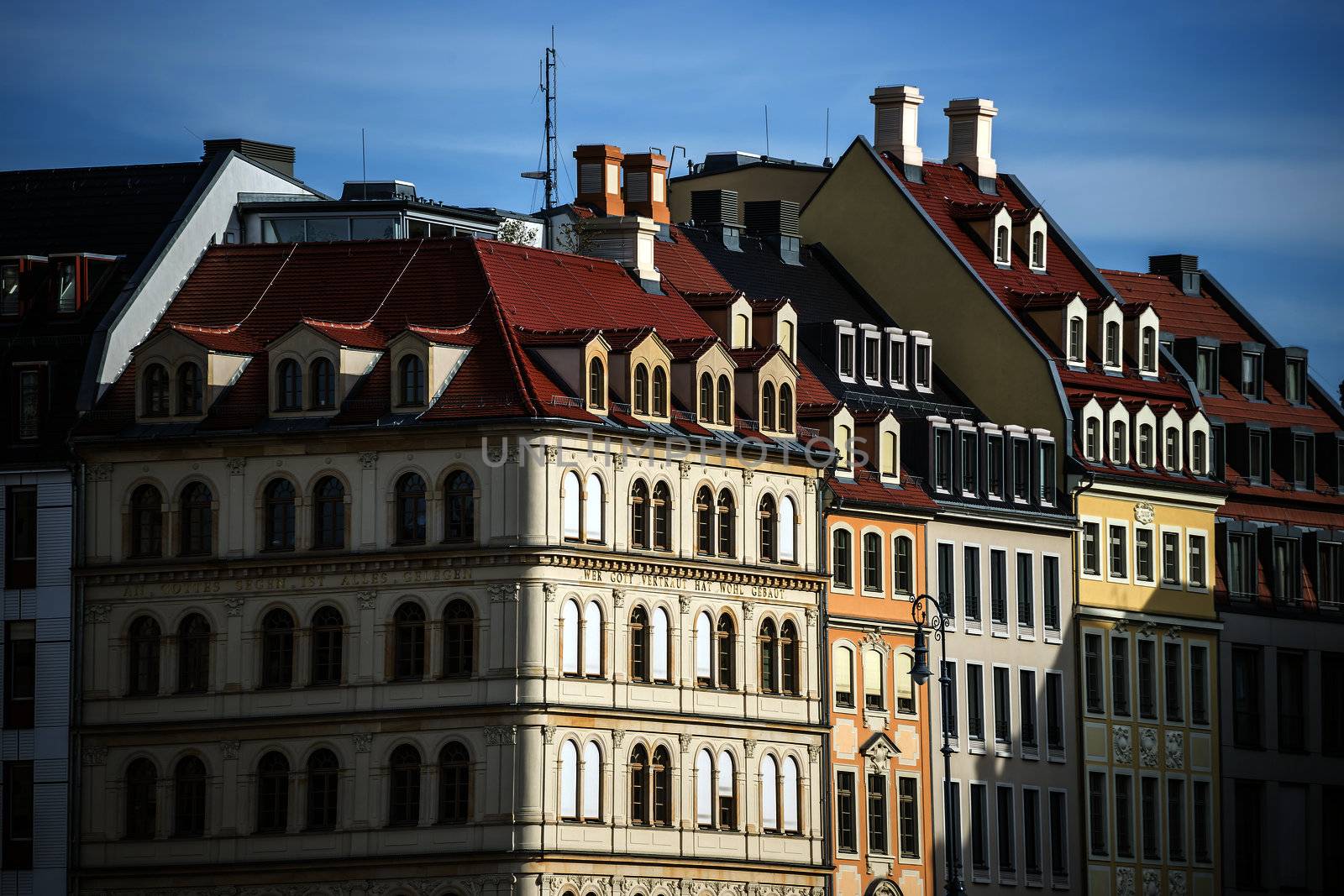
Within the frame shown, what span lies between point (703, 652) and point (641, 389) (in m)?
8.05

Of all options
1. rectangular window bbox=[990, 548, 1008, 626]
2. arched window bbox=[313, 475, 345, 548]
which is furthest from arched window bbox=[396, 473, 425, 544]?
rectangular window bbox=[990, 548, 1008, 626]

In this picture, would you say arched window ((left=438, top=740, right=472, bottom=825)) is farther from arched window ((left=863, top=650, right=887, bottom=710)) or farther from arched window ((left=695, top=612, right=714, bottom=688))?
arched window ((left=863, top=650, right=887, bottom=710))

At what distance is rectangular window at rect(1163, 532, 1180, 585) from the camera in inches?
5832

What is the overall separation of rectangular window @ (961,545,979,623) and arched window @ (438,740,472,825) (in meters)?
24.0

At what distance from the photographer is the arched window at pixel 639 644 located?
413ft

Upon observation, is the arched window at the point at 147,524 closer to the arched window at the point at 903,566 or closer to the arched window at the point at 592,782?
the arched window at the point at 592,782

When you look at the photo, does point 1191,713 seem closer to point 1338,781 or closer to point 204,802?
point 1338,781

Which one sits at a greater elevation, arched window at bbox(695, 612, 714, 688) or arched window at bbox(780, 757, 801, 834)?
arched window at bbox(695, 612, 714, 688)

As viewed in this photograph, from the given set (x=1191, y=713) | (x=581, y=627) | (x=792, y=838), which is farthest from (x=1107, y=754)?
(x=581, y=627)

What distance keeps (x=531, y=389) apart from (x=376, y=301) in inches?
267

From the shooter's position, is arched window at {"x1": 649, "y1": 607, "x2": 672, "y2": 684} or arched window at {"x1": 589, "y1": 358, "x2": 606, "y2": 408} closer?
arched window at {"x1": 589, "y1": 358, "x2": 606, "y2": 408}

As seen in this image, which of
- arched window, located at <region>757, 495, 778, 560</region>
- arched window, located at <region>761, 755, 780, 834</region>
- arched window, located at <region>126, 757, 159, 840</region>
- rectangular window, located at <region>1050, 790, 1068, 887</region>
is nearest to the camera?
arched window, located at <region>126, 757, 159, 840</region>

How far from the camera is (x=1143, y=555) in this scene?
14712 cm

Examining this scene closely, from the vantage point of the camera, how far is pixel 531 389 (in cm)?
12344
